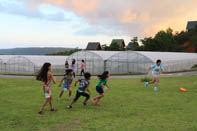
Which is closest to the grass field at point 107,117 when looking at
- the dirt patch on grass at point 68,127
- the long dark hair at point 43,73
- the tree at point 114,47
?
the dirt patch on grass at point 68,127

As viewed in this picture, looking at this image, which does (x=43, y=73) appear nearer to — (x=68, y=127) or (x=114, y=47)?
(x=68, y=127)

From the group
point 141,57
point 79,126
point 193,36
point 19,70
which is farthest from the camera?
point 193,36

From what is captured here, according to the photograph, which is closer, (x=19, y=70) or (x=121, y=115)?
(x=121, y=115)

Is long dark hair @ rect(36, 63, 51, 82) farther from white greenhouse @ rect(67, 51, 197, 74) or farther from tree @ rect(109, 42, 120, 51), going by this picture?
tree @ rect(109, 42, 120, 51)

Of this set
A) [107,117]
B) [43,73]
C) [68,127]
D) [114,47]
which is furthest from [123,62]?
[114,47]

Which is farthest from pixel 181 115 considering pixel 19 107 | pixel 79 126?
pixel 19 107

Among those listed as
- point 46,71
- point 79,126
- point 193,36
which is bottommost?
point 79,126

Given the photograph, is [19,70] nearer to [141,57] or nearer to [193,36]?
[141,57]

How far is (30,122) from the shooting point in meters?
6.21

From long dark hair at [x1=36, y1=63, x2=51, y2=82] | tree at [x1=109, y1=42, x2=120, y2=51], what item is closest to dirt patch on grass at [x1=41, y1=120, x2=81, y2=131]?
long dark hair at [x1=36, y1=63, x2=51, y2=82]

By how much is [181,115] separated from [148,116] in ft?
3.68

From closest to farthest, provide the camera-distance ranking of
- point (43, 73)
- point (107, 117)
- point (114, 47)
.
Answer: point (107, 117) < point (43, 73) < point (114, 47)

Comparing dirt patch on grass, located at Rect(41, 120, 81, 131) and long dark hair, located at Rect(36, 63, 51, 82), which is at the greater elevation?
long dark hair, located at Rect(36, 63, 51, 82)

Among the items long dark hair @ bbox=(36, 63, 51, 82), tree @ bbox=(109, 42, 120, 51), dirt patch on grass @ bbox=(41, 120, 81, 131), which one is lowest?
dirt patch on grass @ bbox=(41, 120, 81, 131)
